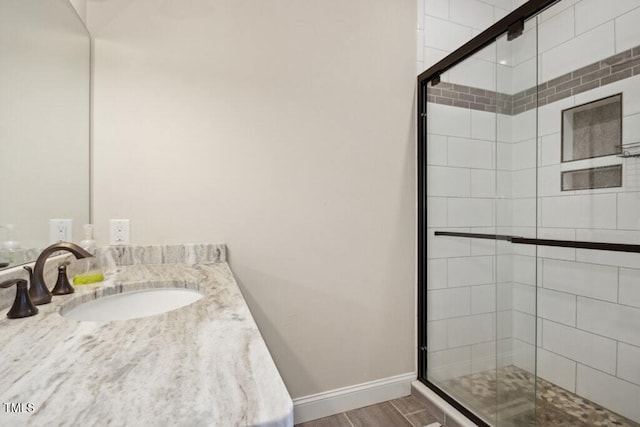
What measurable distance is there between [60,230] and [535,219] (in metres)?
2.04

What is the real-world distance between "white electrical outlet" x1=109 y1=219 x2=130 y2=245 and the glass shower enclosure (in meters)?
1.48

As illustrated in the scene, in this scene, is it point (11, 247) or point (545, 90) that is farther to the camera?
point (545, 90)

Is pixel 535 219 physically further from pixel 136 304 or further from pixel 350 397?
pixel 136 304

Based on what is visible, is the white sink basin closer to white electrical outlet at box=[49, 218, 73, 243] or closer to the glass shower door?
white electrical outlet at box=[49, 218, 73, 243]

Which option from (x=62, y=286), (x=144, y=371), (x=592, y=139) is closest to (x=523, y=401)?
(x=592, y=139)

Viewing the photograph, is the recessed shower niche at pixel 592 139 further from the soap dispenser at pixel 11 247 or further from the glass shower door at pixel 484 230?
the soap dispenser at pixel 11 247

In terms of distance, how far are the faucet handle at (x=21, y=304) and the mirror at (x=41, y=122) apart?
0.68ft

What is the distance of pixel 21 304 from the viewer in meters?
0.69

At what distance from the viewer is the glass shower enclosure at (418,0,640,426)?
144cm

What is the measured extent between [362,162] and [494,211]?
0.71 metres

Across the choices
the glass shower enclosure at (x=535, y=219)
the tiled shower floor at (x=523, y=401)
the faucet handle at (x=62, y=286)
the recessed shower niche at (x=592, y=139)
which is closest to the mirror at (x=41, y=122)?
the faucet handle at (x=62, y=286)

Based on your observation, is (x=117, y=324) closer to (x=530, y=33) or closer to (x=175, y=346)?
(x=175, y=346)

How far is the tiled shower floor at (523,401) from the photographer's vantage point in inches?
53.4

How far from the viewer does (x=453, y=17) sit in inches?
72.7
